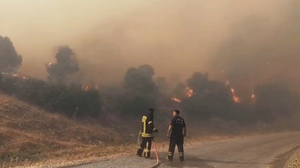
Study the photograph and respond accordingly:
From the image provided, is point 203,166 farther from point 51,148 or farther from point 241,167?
point 51,148

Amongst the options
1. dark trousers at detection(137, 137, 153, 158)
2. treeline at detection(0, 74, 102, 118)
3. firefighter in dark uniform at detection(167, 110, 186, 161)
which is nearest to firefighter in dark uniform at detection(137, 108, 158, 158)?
dark trousers at detection(137, 137, 153, 158)

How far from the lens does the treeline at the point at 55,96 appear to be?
165ft

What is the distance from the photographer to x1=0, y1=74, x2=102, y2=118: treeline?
50.2 m

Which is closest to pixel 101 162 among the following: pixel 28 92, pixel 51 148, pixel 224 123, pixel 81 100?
pixel 51 148

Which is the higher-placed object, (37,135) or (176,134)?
(176,134)

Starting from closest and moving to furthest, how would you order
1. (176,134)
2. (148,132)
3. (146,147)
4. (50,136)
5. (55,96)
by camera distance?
(176,134) → (146,147) → (148,132) → (50,136) → (55,96)

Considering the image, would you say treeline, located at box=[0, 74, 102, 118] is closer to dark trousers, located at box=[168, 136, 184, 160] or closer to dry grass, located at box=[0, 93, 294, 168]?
dry grass, located at box=[0, 93, 294, 168]

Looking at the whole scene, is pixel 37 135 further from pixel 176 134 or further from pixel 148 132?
pixel 176 134

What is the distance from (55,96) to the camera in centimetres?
5200

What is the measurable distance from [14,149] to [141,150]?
58.7 feet

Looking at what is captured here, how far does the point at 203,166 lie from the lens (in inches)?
468

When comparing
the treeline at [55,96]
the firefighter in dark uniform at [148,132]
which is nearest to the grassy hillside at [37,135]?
the treeline at [55,96]

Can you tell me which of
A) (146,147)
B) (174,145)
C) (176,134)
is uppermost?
(176,134)

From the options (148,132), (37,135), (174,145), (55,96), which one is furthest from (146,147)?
(55,96)
